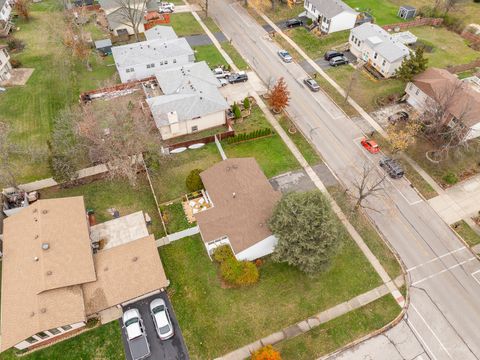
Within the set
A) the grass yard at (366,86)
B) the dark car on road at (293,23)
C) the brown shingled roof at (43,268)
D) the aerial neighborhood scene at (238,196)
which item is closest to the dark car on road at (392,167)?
the aerial neighborhood scene at (238,196)

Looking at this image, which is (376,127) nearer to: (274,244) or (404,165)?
(404,165)

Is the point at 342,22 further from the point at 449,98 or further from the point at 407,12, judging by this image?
the point at 449,98

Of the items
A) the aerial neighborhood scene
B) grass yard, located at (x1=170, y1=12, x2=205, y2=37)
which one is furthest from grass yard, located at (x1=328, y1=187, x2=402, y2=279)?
grass yard, located at (x1=170, y1=12, x2=205, y2=37)

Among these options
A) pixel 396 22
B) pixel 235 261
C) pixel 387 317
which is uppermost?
pixel 396 22

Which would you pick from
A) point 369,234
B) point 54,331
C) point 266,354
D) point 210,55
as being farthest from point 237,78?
point 54,331

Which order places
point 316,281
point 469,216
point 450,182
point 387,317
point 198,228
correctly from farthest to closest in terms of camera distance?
point 450,182 < point 469,216 < point 198,228 < point 316,281 < point 387,317

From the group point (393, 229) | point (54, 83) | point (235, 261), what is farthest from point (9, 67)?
point (393, 229)
